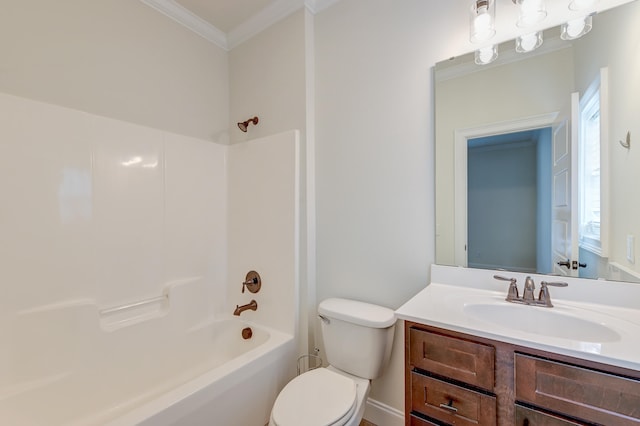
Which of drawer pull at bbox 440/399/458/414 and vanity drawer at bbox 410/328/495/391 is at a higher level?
vanity drawer at bbox 410/328/495/391

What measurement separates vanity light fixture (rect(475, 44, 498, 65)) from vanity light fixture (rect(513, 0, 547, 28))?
0.13 m

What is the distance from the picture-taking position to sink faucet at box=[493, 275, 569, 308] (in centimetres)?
114

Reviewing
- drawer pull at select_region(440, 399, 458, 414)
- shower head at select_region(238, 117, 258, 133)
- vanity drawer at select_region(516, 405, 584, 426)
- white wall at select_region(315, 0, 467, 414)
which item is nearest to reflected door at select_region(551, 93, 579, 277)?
white wall at select_region(315, 0, 467, 414)

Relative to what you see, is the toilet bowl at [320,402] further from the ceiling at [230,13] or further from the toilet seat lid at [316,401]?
the ceiling at [230,13]

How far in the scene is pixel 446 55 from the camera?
147 cm

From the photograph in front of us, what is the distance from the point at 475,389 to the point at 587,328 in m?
0.48

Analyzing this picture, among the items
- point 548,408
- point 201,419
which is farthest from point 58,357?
point 548,408

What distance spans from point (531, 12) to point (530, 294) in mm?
1218

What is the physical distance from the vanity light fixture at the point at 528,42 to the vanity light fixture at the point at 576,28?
8cm

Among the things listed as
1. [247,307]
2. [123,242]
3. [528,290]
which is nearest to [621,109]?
[528,290]

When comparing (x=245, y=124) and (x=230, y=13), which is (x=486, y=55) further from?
(x=230, y=13)

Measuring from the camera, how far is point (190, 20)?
6.75ft

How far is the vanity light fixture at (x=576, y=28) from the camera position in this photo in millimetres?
1157

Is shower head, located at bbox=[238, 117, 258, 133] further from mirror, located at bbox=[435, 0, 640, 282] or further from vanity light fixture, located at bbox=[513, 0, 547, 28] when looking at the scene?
vanity light fixture, located at bbox=[513, 0, 547, 28]
